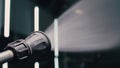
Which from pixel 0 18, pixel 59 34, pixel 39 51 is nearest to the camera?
pixel 39 51

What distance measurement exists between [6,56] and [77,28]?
54cm

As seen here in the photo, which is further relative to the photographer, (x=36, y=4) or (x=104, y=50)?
(x=104, y=50)

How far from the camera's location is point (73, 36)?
97 centimetres

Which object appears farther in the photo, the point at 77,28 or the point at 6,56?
the point at 77,28

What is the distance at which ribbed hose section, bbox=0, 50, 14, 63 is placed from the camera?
1.54 ft

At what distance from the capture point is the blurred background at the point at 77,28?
87cm

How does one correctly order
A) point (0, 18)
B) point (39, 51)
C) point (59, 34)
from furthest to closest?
1. point (59, 34)
2. point (0, 18)
3. point (39, 51)

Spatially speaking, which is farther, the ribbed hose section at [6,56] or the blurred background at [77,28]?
the blurred background at [77,28]

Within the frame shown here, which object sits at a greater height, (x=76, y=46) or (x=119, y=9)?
(x=119, y=9)

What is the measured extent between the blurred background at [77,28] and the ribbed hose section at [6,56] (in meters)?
0.36

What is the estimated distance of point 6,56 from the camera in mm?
476

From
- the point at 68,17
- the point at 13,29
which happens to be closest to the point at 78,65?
the point at 68,17

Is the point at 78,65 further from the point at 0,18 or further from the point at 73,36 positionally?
the point at 0,18

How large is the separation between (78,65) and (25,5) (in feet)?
0.99
